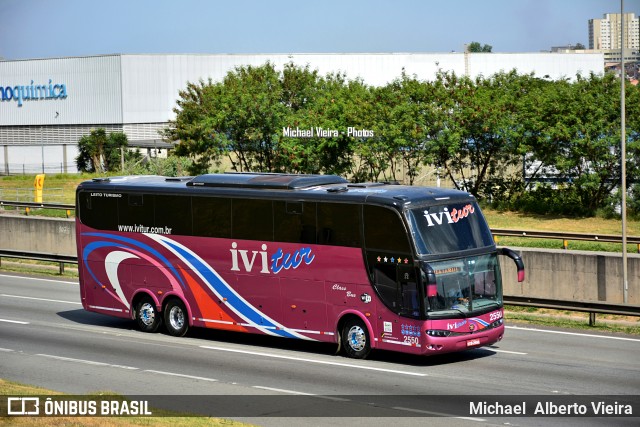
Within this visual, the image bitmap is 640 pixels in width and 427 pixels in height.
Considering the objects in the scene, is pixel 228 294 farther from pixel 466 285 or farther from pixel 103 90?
pixel 103 90

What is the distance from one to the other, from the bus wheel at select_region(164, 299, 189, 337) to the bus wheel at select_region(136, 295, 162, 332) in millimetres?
375

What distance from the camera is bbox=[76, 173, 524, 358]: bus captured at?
19.1 meters

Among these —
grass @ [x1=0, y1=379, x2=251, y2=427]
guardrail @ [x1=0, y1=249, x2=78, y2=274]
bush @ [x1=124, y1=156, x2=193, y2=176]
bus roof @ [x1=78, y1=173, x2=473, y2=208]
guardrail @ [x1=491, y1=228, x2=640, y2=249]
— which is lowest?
grass @ [x1=0, y1=379, x2=251, y2=427]

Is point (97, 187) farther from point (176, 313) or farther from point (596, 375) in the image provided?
point (596, 375)

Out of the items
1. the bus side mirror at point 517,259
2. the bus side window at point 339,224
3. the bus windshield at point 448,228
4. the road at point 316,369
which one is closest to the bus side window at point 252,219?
the bus side window at point 339,224

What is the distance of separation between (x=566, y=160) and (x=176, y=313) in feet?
95.8

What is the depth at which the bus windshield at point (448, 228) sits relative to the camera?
19.0 m

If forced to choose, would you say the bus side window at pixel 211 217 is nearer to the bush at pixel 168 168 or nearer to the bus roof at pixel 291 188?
the bus roof at pixel 291 188

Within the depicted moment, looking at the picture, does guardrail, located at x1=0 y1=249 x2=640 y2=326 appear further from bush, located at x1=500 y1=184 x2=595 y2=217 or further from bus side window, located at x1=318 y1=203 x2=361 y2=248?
bush, located at x1=500 y1=184 x2=595 y2=217

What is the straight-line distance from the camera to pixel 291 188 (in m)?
21.1

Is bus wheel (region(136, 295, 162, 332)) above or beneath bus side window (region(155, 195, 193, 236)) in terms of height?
beneath

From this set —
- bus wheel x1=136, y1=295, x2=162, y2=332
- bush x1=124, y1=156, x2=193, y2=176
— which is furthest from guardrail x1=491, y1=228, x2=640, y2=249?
bush x1=124, y1=156, x2=193, y2=176

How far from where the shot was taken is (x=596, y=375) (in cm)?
1823

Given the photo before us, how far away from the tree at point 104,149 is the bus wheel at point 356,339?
63.8 metres
